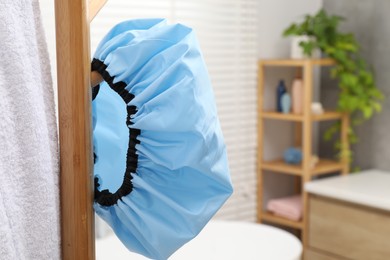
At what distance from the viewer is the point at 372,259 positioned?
7.95ft

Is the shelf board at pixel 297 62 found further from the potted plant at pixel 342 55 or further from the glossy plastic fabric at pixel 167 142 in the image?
the glossy plastic fabric at pixel 167 142

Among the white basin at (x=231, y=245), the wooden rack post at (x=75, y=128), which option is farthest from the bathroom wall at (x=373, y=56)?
the wooden rack post at (x=75, y=128)

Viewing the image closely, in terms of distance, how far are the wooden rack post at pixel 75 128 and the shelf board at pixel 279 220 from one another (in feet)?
6.42

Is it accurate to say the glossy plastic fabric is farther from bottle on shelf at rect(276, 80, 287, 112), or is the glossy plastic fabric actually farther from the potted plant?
bottle on shelf at rect(276, 80, 287, 112)

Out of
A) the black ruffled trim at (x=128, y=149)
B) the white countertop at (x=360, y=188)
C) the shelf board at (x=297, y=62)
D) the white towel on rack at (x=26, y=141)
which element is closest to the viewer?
the white towel on rack at (x=26, y=141)

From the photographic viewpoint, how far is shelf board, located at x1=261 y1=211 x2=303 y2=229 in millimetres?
2776

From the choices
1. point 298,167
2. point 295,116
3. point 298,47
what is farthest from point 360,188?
point 298,47

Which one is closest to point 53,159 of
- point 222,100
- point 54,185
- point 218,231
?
point 54,185

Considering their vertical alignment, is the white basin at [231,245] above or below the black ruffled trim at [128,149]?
below

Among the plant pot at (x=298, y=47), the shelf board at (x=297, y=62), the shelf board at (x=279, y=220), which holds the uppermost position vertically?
the plant pot at (x=298, y=47)

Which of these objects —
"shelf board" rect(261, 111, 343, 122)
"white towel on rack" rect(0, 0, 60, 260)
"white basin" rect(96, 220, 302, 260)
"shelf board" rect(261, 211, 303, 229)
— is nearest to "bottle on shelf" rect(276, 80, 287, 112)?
"shelf board" rect(261, 111, 343, 122)

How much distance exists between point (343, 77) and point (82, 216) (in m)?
2.11

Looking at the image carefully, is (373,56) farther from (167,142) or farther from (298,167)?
(167,142)

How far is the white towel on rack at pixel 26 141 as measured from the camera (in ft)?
2.74
